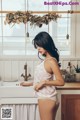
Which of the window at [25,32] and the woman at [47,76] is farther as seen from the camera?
the window at [25,32]

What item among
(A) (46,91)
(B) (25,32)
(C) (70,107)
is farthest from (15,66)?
(A) (46,91)

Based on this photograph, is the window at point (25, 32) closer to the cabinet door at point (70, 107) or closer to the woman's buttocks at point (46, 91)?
the cabinet door at point (70, 107)

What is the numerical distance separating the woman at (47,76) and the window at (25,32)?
4.11ft

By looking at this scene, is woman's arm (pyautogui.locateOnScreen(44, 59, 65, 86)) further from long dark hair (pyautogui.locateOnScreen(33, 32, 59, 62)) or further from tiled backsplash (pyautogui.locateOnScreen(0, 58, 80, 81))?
tiled backsplash (pyautogui.locateOnScreen(0, 58, 80, 81))

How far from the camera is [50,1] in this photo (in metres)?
3.73

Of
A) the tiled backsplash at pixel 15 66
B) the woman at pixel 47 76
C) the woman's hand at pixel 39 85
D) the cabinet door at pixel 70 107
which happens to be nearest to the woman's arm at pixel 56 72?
the woman at pixel 47 76

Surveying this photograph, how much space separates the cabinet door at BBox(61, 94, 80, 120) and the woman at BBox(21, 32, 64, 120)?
23.6 inches

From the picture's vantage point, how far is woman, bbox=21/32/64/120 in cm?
242

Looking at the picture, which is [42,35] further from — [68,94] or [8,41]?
[8,41]

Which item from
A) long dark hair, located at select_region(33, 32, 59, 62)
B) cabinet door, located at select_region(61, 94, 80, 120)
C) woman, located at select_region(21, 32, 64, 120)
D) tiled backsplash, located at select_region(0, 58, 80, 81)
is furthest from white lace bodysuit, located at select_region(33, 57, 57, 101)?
tiled backsplash, located at select_region(0, 58, 80, 81)

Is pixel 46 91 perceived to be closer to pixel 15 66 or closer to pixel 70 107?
pixel 70 107

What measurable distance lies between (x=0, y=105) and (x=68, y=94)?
825 millimetres

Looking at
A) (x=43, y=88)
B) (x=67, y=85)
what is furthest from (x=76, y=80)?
(x=43, y=88)

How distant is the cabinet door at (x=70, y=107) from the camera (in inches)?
122
